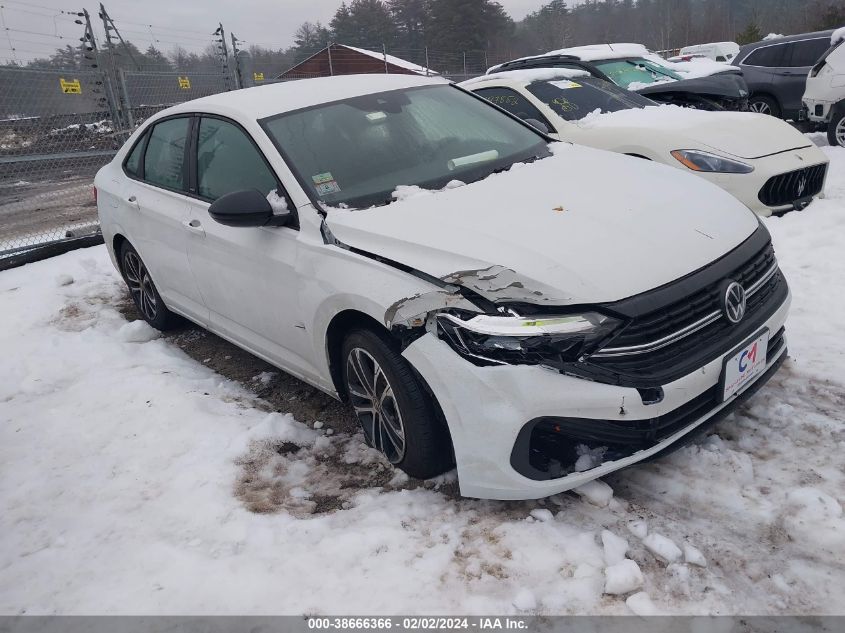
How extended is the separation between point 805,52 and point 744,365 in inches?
416

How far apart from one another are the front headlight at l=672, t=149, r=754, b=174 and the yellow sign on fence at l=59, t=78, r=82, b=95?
24.9ft

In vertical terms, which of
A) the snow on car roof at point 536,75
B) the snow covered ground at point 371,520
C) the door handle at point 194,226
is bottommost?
the snow covered ground at point 371,520

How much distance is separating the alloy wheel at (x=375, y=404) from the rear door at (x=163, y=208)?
5.22ft

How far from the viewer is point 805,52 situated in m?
10.8

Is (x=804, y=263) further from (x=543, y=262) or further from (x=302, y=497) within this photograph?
(x=302, y=497)

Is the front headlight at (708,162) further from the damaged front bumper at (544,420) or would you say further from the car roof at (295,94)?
the damaged front bumper at (544,420)

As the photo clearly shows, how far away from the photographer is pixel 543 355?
2314mm

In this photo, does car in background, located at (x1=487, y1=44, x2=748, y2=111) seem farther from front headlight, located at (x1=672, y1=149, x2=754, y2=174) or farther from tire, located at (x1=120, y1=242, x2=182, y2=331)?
tire, located at (x1=120, y1=242, x2=182, y2=331)

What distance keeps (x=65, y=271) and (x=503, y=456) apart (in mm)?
5660

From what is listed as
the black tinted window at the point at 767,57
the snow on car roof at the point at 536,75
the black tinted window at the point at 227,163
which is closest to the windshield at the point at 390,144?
the black tinted window at the point at 227,163

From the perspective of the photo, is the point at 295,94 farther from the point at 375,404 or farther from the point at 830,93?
the point at 830,93

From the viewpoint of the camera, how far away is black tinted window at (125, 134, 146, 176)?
4.76 meters

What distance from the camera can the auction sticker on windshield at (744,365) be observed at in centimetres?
252

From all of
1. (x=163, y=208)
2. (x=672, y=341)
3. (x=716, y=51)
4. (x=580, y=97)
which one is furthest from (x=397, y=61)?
(x=672, y=341)
